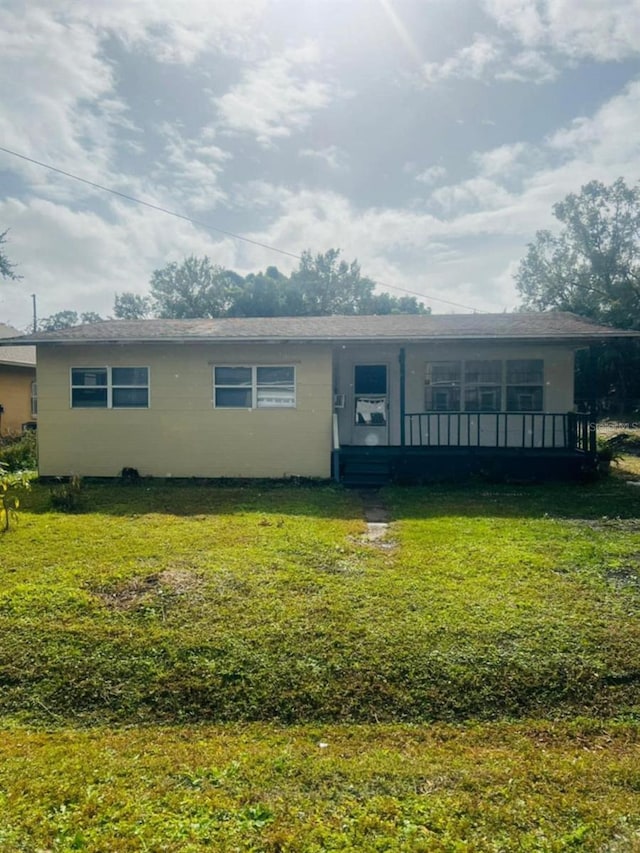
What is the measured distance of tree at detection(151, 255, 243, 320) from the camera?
44.3m

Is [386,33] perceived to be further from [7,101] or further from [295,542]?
[295,542]

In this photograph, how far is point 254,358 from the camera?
10.6 m

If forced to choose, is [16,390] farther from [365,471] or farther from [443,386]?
[443,386]

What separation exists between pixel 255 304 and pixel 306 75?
27196 mm

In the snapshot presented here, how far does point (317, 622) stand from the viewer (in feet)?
13.5

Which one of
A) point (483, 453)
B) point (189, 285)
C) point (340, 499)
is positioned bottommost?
point (340, 499)

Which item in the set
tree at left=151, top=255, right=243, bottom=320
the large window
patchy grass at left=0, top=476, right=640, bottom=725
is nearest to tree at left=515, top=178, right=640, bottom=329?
tree at left=151, top=255, right=243, bottom=320

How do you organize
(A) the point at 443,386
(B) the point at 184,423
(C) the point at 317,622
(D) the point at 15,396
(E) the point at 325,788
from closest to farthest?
(E) the point at 325,788, (C) the point at 317,622, (B) the point at 184,423, (A) the point at 443,386, (D) the point at 15,396

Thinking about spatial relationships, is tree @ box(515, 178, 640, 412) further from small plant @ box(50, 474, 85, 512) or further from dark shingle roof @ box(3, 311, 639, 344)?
small plant @ box(50, 474, 85, 512)

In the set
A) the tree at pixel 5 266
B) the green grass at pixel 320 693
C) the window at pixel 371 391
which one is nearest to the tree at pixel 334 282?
the tree at pixel 5 266

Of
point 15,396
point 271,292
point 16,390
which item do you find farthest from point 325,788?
point 271,292

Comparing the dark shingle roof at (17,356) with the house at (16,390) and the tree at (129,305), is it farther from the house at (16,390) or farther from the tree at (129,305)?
the tree at (129,305)

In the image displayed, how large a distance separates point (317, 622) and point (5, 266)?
→ 948 inches

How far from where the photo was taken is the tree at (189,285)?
44.3 meters
